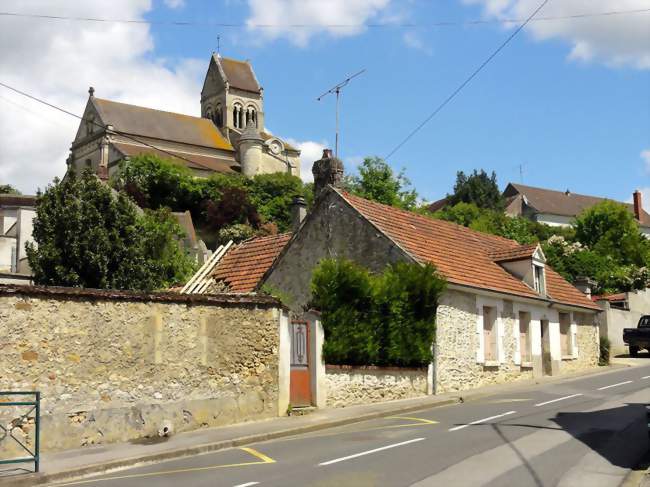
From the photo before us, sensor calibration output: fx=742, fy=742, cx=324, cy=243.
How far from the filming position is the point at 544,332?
88.3ft

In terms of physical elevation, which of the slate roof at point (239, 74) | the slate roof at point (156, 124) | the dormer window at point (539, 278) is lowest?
the dormer window at point (539, 278)

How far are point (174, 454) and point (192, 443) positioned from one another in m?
0.76

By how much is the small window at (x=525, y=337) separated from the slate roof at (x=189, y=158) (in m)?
64.4

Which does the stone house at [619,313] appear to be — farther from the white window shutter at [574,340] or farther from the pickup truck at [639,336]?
the white window shutter at [574,340]

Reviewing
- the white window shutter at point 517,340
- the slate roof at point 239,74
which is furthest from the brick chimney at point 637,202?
the white window shutter at point 517,340

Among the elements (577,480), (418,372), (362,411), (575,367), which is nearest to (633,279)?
(575,367)

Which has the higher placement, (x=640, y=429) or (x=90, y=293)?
(x=90, y=293)

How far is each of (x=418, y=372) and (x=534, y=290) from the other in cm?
850

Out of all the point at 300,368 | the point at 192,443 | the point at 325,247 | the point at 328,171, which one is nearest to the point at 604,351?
the point at 328,171

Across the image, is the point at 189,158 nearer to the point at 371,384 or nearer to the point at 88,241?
the point at 88,241

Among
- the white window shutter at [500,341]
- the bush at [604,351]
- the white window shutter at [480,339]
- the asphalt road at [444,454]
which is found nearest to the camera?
the asphalt road at [444,454]

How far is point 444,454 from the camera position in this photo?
36.0 ft

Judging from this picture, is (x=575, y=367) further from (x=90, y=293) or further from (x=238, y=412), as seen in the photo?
(x=90, y=293)

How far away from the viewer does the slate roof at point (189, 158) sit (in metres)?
88.7
